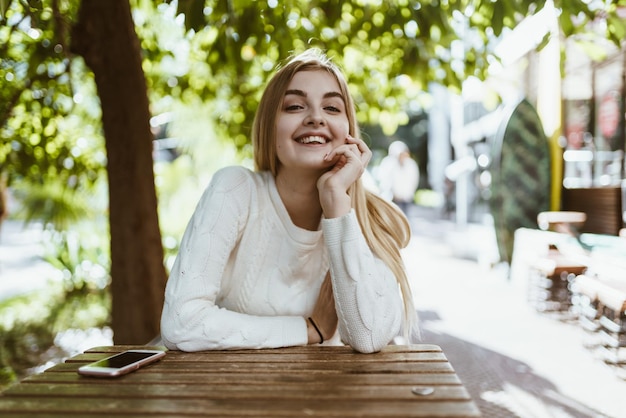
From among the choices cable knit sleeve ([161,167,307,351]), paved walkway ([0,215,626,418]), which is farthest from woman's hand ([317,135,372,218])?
paved walkway ([0,215,626,418])

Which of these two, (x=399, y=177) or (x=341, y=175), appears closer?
(x=341, y=175)

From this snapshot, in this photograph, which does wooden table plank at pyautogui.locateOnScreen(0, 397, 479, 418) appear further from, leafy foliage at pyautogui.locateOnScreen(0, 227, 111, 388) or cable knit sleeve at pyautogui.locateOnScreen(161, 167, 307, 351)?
leafy foliage at pyautogui.locateOnScreen(0, 227, 111, 388)

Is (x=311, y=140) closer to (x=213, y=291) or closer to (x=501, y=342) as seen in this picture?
(x=213, y=291)

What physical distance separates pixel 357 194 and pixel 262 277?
48 cm

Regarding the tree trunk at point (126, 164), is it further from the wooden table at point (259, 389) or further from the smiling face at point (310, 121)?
the wooden table at point (259, 389)

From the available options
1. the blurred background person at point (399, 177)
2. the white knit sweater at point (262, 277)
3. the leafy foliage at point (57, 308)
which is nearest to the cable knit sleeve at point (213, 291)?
the white knit sweater at point (262, 277)

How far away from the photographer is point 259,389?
1202mm

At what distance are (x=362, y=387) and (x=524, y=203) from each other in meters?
6.41

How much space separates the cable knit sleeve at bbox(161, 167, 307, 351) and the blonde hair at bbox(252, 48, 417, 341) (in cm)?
24

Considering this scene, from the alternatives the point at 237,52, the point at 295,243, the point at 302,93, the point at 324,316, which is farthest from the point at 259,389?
the point at 237,52

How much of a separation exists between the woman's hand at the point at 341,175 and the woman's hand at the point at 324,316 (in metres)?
0.33

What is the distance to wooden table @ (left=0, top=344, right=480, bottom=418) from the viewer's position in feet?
3.56

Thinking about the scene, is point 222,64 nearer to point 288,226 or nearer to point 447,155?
point 288,226

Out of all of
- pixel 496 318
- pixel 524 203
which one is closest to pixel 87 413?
pixel 496 318
